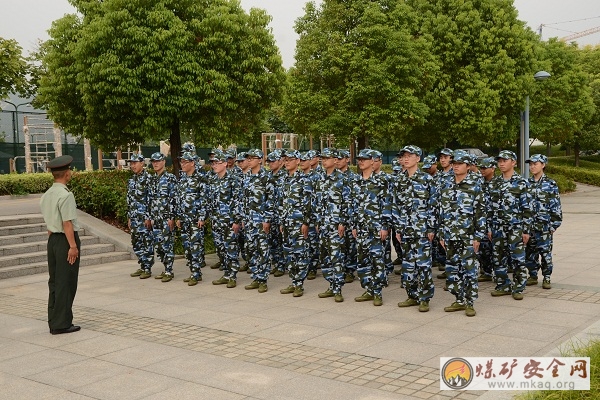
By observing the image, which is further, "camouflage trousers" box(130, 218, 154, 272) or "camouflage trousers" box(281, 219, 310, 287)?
"camouflage trousers" box(130, 218, 154, 272)

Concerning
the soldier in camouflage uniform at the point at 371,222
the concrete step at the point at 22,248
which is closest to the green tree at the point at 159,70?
the concrete step at the point at 22,248

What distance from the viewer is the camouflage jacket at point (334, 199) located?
28.5 feet

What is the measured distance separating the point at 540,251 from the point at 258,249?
413cm

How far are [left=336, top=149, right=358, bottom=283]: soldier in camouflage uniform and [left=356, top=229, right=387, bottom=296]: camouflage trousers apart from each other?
32cm

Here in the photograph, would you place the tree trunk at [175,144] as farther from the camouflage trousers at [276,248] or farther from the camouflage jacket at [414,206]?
the camouflage jacket at [414,206]

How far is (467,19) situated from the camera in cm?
2680

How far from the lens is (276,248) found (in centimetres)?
1152

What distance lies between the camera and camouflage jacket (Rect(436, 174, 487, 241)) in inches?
306

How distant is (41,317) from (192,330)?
2358mm

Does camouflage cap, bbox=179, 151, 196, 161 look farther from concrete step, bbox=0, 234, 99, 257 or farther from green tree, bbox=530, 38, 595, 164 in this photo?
green tree, bbox=530, 38, 595, 164

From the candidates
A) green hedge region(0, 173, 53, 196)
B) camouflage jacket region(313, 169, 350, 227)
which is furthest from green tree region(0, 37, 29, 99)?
camouflage jacket region(313, 169, 350, 227)

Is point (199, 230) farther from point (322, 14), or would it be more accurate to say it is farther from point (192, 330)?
point (322, 14)

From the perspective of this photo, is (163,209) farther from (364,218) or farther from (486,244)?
(486,244)

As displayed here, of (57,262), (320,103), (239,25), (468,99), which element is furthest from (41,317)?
(468,99)
